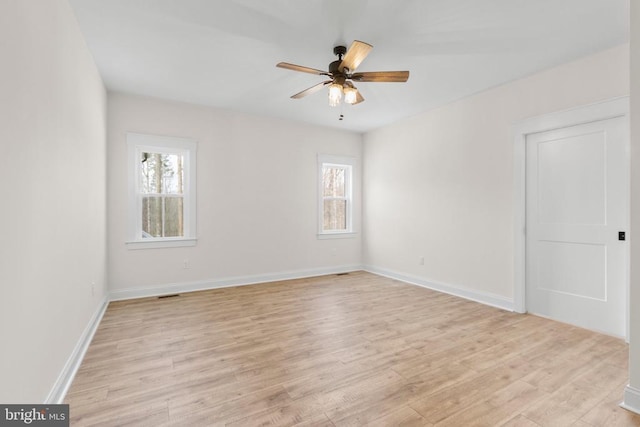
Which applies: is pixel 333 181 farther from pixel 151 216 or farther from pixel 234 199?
pixel 151 216

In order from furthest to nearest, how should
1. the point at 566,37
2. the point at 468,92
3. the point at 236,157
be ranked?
the point at 236,157 → the point at 468,92 → the point at 566,37

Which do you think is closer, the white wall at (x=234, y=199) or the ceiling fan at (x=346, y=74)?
the ceiling fan at (x=346, y=74)

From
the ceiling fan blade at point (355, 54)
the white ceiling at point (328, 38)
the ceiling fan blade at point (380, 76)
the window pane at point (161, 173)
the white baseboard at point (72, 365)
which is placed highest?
the white ceiling at point (328, 38)

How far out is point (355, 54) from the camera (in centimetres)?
244

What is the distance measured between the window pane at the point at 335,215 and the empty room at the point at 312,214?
0.27 metres

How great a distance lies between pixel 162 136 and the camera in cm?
432

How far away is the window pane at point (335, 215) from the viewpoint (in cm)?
591

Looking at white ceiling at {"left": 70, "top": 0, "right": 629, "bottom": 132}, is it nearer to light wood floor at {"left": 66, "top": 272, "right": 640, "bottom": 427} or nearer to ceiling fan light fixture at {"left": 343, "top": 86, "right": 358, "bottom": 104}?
ceiling fan light fixture at {"left": 343, "top": 86, "right": 358, "bottom": 104}

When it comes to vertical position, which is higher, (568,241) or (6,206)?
(6,206)

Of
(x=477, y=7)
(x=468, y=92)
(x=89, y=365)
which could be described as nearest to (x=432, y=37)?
(x=477, y=7)

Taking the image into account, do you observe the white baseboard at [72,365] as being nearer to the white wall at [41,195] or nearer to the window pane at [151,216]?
the white wall at [41,195]

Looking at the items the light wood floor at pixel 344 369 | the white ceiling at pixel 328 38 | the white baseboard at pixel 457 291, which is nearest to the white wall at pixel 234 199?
the white ceiling at pixel 328 38

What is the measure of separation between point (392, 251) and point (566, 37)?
11.9 ft

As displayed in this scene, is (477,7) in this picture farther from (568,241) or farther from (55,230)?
(55,230)
